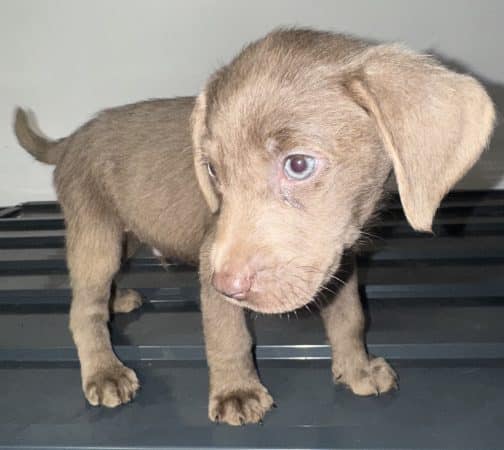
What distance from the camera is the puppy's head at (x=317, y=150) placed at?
5.44 feet

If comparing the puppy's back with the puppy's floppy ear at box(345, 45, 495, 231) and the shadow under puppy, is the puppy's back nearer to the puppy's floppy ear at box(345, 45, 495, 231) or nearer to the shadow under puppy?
the shadow under puppy

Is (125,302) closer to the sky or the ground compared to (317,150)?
closer to the ground

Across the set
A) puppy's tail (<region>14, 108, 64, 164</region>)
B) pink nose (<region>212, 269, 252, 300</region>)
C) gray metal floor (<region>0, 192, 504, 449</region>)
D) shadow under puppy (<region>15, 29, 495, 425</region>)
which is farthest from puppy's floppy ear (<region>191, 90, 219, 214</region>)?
puppy's tail (<region>14, 108, 64, 164</region>)

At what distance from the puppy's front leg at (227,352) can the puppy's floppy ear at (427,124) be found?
0.64m

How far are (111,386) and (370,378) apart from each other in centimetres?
77

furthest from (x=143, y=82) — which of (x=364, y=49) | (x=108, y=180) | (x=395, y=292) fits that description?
(x=364, y=49)

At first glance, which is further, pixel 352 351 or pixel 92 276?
pixel 92 276

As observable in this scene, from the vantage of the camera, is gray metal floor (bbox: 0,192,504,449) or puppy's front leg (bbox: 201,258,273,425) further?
puppy's front leg (bbox: 201,258,273,425)

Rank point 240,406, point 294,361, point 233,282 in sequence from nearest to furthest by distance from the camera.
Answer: point 233,282 → point 240,406 → point 294,361

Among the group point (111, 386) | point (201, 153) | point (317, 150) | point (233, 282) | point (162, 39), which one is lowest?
point (111, 386)

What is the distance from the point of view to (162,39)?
379cm

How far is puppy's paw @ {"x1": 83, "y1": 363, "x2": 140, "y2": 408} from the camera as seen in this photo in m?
2.12

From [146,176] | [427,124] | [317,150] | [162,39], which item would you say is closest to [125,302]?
[146,176]

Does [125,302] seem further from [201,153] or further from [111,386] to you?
[201,153]
